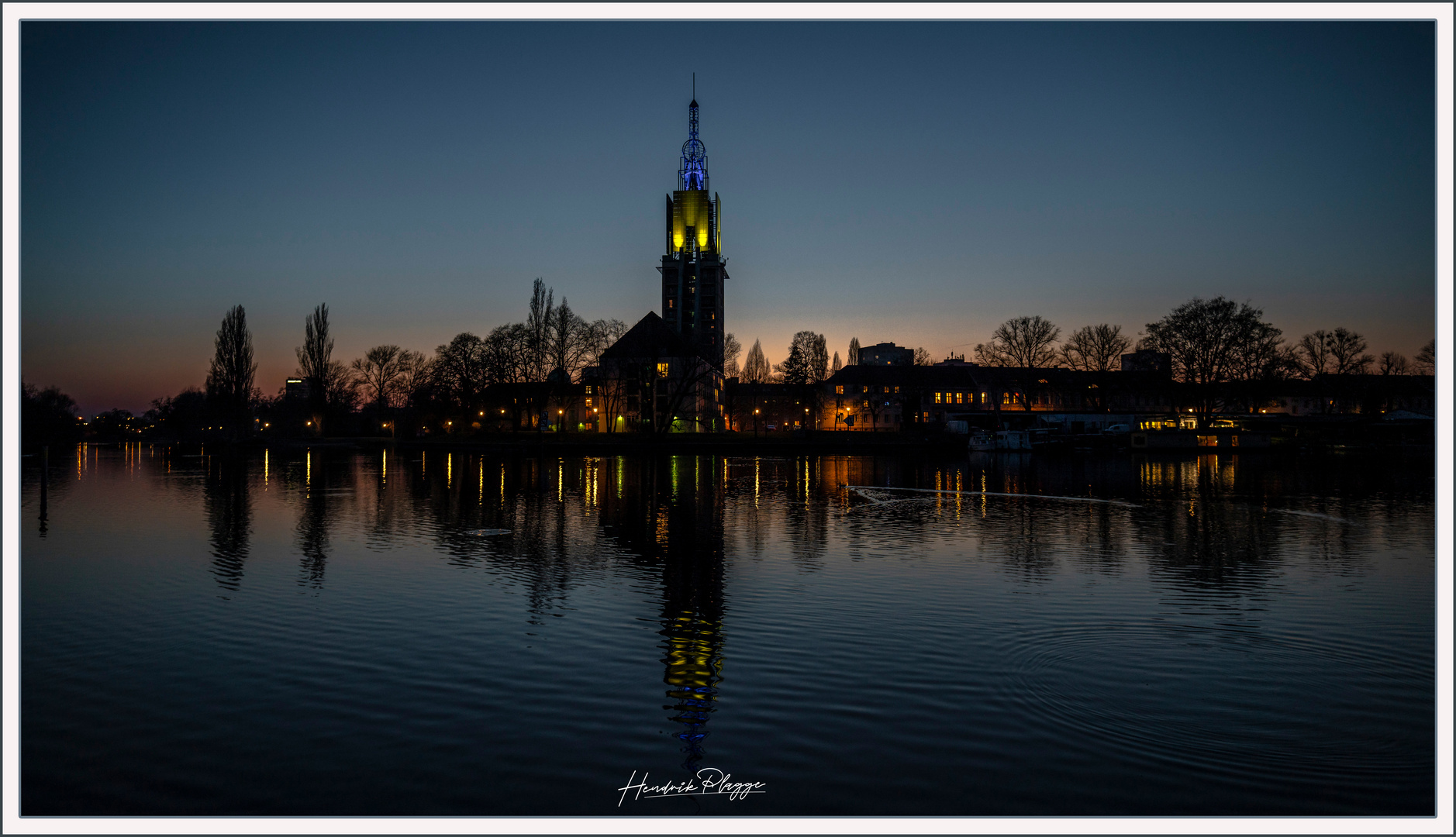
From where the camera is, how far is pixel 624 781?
6246mm

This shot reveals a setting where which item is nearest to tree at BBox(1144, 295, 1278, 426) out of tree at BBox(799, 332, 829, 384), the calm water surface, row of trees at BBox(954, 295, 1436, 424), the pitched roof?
row of trees at BBox(954, 295, 1436, 424)

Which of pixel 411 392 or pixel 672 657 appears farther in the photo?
pixel 411 392

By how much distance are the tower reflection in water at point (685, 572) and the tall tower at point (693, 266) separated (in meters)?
90.8

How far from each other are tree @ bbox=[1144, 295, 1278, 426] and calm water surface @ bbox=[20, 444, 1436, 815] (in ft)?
302

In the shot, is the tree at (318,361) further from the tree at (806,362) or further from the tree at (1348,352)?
the tree at (1348,352)

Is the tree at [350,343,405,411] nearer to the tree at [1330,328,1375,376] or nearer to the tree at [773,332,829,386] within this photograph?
the tree at [773,332,829,386]

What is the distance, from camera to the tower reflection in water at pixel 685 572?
7746 mm

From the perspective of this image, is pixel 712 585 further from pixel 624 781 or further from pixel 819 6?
pixel 819 6

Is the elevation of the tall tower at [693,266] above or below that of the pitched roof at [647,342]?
above

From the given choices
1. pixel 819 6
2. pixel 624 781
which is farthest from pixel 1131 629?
pixel 819 6

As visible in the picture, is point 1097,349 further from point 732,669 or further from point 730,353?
point 732,669

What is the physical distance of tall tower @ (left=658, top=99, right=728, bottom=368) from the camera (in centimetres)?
12625

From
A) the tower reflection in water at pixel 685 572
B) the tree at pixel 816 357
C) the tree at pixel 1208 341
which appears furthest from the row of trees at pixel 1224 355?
the tower reflection in water at pixel 685 572

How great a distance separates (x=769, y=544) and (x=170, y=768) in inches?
494
